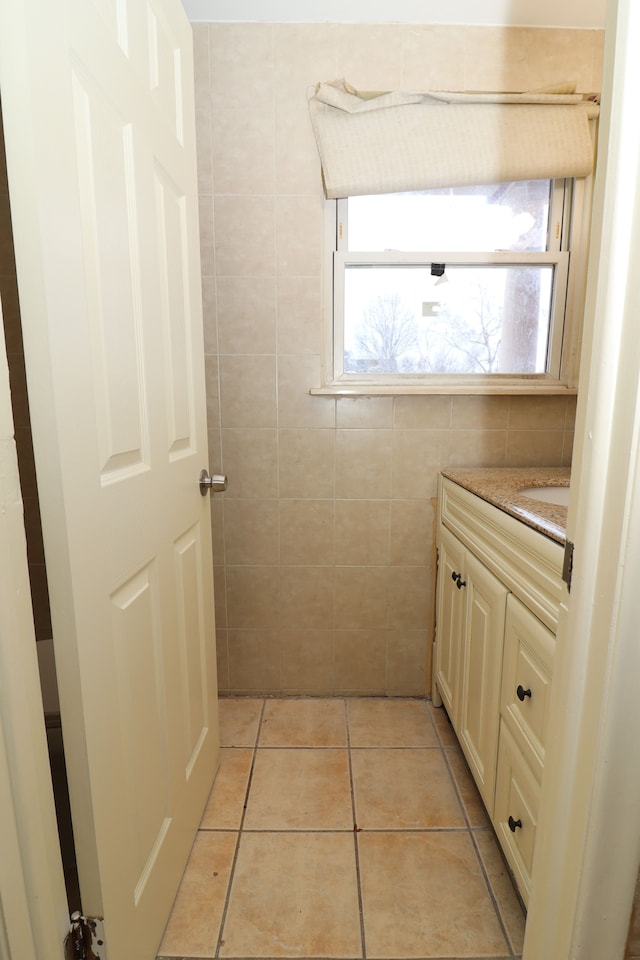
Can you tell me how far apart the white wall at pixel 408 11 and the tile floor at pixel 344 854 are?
239 centimetres

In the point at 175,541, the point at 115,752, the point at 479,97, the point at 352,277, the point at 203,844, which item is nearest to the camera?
the point at 115,752

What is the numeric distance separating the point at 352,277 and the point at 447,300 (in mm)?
357

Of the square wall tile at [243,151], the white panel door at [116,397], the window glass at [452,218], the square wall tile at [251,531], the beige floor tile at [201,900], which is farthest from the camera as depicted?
the square wall tile at [251,531]

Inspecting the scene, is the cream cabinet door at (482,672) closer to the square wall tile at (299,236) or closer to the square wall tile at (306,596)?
the square wall tile at (306,596)

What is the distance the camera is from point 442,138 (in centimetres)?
156

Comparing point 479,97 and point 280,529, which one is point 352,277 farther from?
point 280,529

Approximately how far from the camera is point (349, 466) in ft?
5.87

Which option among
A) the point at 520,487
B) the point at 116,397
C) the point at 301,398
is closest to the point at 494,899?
the point at 520,487

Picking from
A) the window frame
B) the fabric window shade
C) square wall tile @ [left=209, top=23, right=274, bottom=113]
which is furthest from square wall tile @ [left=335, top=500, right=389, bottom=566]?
square wall tile @ [left=209, top=23, right=274, bottom=113]

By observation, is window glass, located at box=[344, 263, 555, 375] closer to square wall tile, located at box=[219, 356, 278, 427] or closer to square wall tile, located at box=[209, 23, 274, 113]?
square wall tile, located at box=[219, 356, 278, 427]

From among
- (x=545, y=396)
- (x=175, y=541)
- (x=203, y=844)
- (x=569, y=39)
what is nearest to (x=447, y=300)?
(x=545, y=396)

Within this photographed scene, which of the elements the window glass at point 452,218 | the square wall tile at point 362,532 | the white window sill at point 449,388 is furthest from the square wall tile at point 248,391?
the window glass at point 452,218

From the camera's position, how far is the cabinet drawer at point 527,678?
922 millimetres

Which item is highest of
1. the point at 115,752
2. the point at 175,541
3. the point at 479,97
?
the point at 479,97
